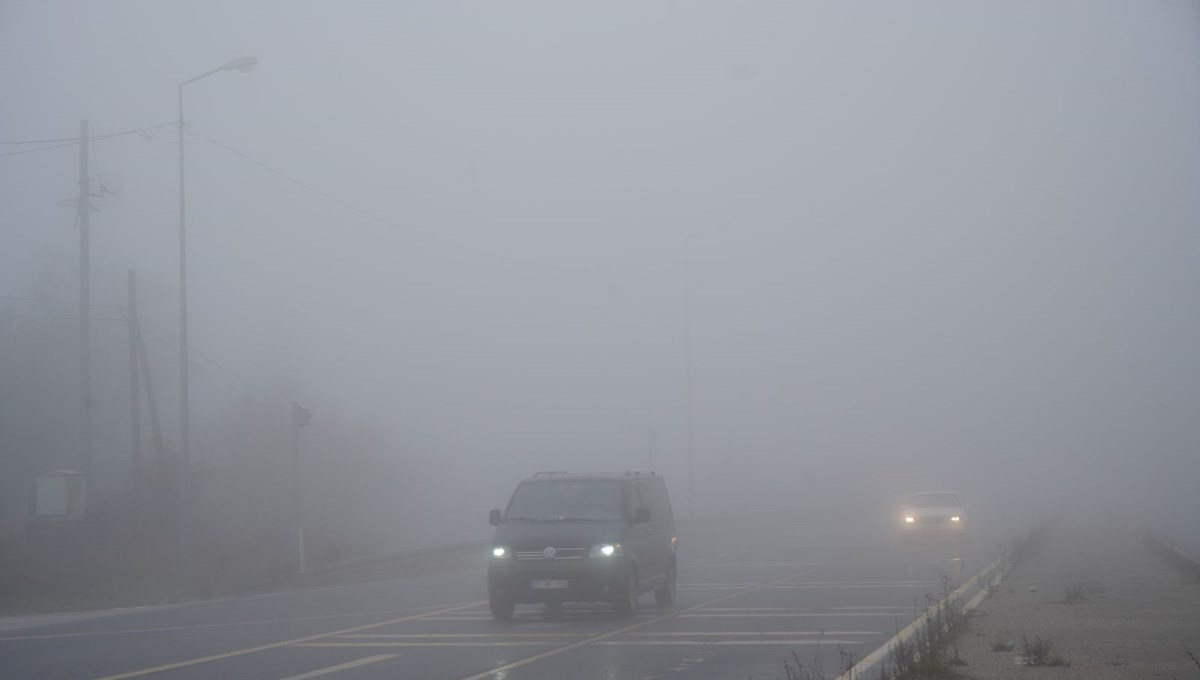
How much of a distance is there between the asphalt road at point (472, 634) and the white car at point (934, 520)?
11.6m

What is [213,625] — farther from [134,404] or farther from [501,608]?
[134,404]

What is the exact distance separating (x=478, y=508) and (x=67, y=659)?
5186 centimetres

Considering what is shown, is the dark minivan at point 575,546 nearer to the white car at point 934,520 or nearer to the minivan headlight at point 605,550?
the minivan headlight at point 605,550

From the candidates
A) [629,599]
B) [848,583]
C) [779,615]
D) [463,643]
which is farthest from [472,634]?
[848,583]

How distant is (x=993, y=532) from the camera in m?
47.2

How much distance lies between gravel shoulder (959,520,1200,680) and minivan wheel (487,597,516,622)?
6.24 m

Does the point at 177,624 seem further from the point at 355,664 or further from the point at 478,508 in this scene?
the point at 478,508

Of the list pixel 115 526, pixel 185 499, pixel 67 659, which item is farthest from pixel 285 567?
pixel 67 659

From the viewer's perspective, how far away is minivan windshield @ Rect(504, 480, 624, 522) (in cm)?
1869

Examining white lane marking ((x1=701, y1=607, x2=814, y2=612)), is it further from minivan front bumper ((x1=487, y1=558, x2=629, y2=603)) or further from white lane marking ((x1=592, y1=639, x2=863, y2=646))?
white lane marking ((x1=592, y1=639, x2=863, y2=646))

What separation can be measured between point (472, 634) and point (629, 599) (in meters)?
2.77

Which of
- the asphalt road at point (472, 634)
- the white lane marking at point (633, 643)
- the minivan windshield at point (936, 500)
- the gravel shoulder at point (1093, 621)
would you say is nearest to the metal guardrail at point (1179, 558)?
the gravel shoulder at point (1093, 621)


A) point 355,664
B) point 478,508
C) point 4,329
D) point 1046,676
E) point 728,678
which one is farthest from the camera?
point 478,508

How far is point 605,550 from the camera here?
17703 mm
